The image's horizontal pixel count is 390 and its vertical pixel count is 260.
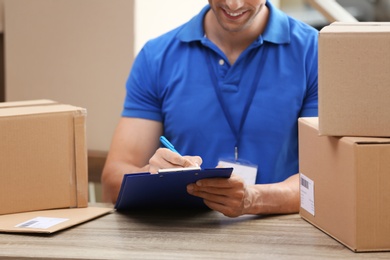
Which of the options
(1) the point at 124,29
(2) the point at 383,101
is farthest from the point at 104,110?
(2) the point at 383,101

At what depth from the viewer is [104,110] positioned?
326 cm

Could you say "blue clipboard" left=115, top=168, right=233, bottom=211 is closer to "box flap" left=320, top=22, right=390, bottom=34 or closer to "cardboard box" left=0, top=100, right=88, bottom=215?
"cardboard box" left=0, top=100, right=88, bottom=215

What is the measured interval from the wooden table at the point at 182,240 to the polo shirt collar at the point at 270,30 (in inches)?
26.0

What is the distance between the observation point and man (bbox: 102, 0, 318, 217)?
238 cm

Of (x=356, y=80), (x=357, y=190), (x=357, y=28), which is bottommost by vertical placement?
(x=357, y=190)

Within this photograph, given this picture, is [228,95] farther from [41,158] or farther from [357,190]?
[357,190]

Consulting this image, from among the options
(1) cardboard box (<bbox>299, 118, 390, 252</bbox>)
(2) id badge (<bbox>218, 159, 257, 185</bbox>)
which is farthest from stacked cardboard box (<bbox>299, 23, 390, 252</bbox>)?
(2) id badge (<bbox>218, 159, 257, 185</bbox>)

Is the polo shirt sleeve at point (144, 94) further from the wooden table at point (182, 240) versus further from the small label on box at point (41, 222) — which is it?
the small label on box at point (41, 222)

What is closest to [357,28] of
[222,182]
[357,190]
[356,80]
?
[356,80]

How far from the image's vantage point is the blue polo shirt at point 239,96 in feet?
7.82

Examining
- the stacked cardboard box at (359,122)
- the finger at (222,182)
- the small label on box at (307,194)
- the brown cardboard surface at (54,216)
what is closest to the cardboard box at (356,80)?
the stacked cardboard box at (359,122)

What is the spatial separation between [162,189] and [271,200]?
0.95 feet

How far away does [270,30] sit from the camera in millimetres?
2439

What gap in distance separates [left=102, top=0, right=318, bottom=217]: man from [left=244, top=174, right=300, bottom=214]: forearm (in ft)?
0.85
